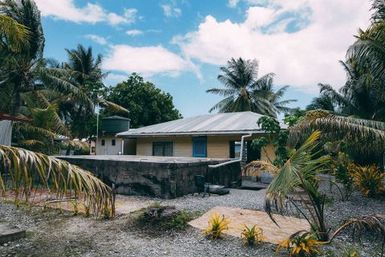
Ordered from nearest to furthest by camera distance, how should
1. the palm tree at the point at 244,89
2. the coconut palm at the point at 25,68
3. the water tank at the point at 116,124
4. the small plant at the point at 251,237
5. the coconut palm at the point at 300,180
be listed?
the coconut palm at the point at 300,180 < the small plant at the point at 251,237 < the coconut palm at the point at 25,68 < the water tank at the point at 116,124 < the palm tree at the point at 244,89

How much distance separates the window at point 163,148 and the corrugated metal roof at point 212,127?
97cm

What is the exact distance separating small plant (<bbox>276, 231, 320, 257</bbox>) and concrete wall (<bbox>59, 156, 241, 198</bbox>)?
19.1 feet

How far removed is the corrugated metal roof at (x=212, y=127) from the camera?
16634mm

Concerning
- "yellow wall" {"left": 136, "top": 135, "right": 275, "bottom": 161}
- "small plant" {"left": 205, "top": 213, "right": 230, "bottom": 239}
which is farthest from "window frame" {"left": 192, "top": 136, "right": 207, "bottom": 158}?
"small plant" {"left": 205, "top": 213, "right": 230, "bottom": 239}

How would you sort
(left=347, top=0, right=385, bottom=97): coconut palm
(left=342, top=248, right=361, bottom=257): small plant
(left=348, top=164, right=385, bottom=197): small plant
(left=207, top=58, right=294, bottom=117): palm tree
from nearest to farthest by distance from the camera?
(left=342, top=248, right=361, bottom=257): small plant
(left=347, top=0, right=385, bottom=97): coconut palm
(left=348, top=164, right=385, bottom=197): small plant
(left=207, top=58, right=294, bottom=117): palm tree

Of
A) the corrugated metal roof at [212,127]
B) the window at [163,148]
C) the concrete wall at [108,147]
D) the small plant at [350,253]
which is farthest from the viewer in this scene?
the concrete wall at [108,147]

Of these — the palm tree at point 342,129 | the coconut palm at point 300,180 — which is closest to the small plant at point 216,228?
the coconut palm at point 300,180

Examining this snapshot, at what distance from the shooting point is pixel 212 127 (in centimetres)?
1812

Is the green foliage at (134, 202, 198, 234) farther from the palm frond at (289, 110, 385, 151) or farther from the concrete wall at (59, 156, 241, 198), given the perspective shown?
the palm frond at (289, 110, 385, 151)

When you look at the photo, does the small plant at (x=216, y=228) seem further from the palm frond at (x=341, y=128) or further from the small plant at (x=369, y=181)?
the small plant at (x=369, y=181)

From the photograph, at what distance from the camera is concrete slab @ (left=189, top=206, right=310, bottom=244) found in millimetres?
7141

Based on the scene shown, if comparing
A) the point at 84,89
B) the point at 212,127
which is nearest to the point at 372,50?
the point at 212,127

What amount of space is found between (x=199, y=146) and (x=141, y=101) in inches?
627

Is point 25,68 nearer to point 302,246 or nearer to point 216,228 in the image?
point 216,228
